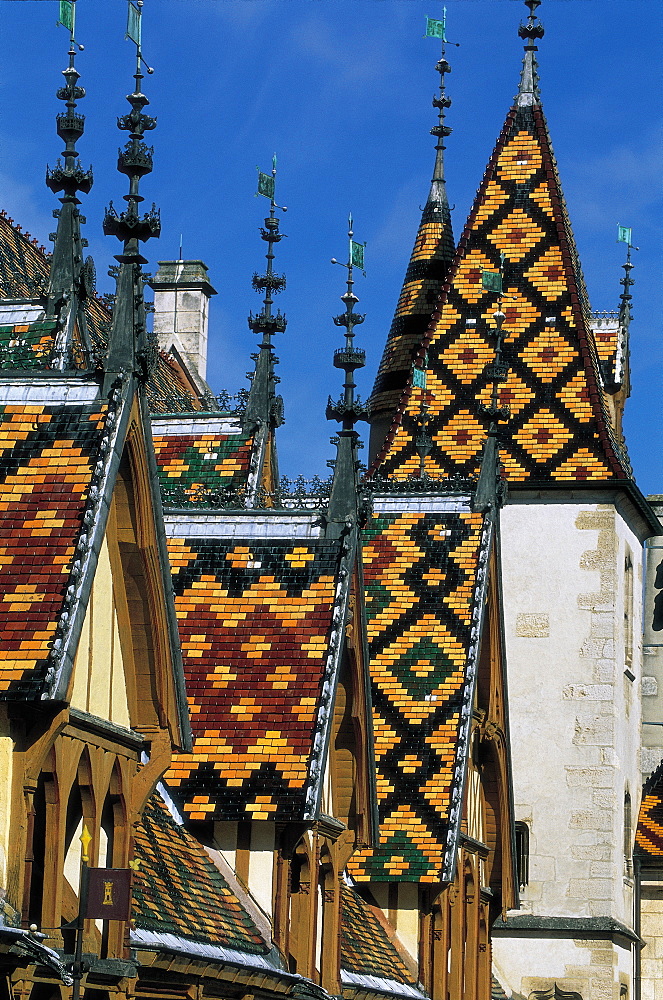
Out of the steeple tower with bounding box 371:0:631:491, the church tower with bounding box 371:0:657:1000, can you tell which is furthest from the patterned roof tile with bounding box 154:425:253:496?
the steeple tower with bounding box 371:0:631:491

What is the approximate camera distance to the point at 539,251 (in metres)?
41.3

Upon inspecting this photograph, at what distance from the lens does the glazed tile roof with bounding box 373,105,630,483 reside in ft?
129

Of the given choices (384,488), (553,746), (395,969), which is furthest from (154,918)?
(553,746)

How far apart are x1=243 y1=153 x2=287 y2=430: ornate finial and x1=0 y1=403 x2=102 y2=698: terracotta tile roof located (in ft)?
29.4

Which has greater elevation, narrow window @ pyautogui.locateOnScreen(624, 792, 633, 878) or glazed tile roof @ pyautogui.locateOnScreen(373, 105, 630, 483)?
glazed tile roof @ pyautogui.locateOnScreen(373, 105, 630, 483)

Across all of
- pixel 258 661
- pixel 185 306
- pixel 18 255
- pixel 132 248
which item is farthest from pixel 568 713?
pixel 132 248

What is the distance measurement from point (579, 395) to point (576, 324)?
4.88 ft

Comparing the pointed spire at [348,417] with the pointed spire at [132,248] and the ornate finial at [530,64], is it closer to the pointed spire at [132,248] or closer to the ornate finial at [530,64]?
the pointed spire at [132,248]

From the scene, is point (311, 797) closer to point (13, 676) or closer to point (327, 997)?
point (327, 997)

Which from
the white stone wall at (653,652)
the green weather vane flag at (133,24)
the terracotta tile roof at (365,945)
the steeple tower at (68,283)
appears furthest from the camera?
the white stone wall at (653,652)

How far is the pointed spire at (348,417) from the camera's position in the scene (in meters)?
21.8

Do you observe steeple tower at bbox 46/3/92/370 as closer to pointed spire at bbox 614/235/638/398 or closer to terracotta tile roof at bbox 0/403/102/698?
terracotta tile roof at bbox 0/403/102/698

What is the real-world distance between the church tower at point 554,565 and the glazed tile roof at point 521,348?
35mm

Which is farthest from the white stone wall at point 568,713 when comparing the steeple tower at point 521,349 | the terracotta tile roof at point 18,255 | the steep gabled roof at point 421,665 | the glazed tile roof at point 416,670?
the glazed tile roof at point 416,670
